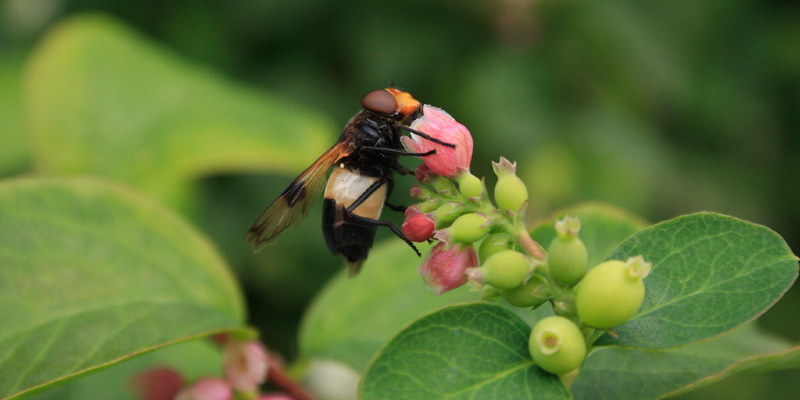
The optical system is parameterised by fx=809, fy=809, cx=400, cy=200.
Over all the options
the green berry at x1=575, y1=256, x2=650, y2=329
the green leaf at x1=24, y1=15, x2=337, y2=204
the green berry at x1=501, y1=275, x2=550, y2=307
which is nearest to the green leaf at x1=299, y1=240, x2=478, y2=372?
the green berry at x1=501, y1=275, x2=550, y2=307

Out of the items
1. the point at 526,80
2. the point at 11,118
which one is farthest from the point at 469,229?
the point at 526,80

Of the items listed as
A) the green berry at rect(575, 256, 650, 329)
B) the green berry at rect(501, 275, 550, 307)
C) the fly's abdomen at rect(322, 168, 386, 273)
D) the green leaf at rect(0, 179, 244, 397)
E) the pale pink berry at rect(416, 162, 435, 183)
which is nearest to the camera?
the green berry at rect(575, 256, 650, 329)

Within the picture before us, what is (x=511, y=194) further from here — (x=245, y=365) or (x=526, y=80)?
(x=526, y=80)

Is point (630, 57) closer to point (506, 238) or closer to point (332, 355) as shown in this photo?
point (332, 355)

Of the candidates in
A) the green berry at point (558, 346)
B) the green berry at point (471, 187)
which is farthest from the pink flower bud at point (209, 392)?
the green berry at point (558, 346)

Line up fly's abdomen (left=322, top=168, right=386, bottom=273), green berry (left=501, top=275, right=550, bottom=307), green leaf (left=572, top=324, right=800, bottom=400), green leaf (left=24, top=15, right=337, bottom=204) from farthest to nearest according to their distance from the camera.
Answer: green leaf (left=24, top=15, right=337, bottom=204) → fly's abdomen (left=322, top=168, right=386, bottom=273) → green leaf (left=572, top=324, right=800, bottom=400) → green berry (left=501, top=275, right=550, bottom=307)

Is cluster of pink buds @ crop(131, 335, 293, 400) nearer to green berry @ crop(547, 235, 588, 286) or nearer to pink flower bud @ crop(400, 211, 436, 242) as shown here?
pink flower bud @ crop(400, 211, 436, 242)
